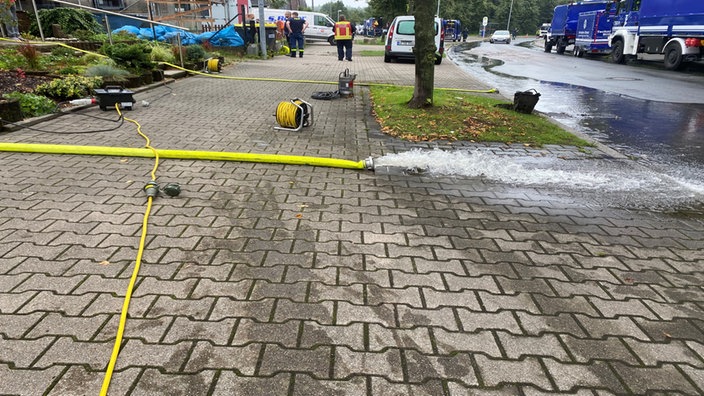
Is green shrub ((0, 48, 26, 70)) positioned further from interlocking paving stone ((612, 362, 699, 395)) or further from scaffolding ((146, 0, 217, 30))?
scaffolding ((146, 0, 217, 30))

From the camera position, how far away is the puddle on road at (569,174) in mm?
4898

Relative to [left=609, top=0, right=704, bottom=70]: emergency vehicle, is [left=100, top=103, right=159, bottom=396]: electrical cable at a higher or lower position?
lower

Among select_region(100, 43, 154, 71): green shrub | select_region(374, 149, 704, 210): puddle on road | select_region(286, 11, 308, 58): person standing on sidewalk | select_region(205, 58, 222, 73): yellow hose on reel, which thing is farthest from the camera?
select_region(286, 11, 308, 58): person standing on sidewalk

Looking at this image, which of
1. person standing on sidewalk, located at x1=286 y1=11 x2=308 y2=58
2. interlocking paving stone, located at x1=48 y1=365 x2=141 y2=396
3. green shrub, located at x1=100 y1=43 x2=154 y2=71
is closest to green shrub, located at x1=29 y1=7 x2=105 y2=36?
green shrub, located at x1=100 y1=43 x2=154 y2=71

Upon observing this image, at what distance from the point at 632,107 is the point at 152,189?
1177cm

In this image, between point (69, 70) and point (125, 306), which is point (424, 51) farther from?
point (69, 70)

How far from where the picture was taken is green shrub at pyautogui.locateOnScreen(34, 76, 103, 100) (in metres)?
7.82

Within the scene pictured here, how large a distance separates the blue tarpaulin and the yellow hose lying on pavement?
498 inches

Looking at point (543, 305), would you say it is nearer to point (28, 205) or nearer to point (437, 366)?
point (437, 366)

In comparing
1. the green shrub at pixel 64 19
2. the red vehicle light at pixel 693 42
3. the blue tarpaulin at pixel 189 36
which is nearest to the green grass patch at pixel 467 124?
the blue tarpaulin at pixel 189 36

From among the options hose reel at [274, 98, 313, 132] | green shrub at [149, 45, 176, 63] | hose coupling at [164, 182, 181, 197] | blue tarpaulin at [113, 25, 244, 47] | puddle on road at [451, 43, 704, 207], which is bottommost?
puddle on road at [451, 43, 704, 207]

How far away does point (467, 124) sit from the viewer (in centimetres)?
775

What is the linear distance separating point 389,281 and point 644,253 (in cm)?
226

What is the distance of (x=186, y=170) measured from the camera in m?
5.12
